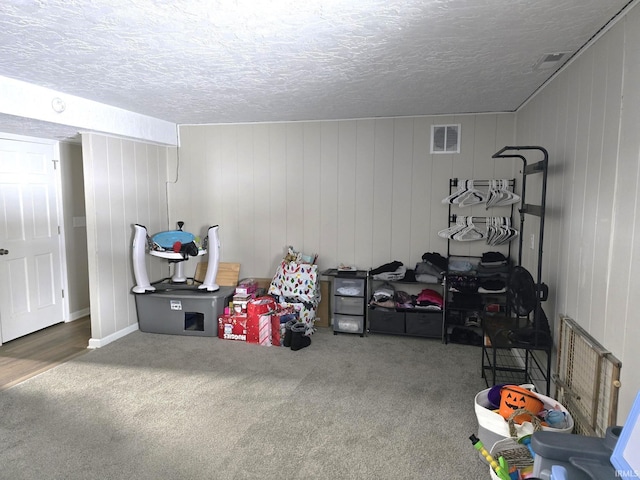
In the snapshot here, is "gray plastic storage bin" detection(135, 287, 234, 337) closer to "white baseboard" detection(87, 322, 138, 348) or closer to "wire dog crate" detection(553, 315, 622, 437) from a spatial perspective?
"white baseboard" detection(87, 322, 138, 348)

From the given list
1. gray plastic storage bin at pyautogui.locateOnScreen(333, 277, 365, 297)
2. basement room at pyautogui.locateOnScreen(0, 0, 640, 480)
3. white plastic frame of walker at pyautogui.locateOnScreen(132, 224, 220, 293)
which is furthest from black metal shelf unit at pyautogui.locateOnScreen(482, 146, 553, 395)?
white plastic frame of walker at pyautogui.locateOnScreen(132, 224, 220, 293)

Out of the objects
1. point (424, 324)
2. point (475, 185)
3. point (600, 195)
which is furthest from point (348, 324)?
point (600, 195)

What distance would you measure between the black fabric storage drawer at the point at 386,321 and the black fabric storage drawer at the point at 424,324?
0.26 ft

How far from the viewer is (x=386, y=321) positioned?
430 cm

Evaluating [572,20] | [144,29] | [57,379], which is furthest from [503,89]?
[57,379]

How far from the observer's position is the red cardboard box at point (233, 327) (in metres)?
4.27

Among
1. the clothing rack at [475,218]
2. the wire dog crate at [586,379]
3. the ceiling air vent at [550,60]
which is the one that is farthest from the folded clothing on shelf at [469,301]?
the ceiling air vent at [550,60]

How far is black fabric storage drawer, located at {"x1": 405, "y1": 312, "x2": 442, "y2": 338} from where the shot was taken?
13.8 feet

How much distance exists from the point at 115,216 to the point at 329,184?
2291 millimetres

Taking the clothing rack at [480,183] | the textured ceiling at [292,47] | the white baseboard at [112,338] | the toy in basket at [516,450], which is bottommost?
the white baseboard at [112,338]

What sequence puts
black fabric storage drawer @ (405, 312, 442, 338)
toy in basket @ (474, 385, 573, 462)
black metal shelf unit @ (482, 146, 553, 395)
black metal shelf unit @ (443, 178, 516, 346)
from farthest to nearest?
black fabric storage drawer @ (405, 312, 442, 338), black metal shelf unit @ (443, 178, 516, 346), black metal shelf unit @ (482, 146, 553, 395), toy in basket @ (474, 385, 573, 462)

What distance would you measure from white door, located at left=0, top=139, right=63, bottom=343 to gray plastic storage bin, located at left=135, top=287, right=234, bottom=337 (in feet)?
3.49

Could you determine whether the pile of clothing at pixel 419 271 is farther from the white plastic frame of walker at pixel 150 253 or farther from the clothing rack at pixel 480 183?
the white plastic frame of walker at pixel 150 253

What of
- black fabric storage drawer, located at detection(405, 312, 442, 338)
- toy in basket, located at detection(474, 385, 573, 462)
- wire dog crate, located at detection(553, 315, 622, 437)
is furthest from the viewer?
black fabric storage drawer, located at detection(405, 312, 442, 338)
